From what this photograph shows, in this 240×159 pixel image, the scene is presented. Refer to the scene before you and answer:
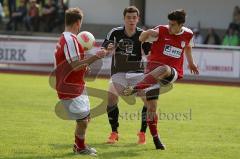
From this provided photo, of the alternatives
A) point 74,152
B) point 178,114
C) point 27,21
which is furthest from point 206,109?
point 27,21

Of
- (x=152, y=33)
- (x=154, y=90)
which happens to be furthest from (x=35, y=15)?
(x=152, y=33)

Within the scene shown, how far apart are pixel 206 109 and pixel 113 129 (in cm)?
525

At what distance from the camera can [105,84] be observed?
20.6 meters

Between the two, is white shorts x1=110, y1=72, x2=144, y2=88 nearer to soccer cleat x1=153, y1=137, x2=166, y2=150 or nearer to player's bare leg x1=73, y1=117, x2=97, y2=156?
soccer cleat x1=153, y1=137, x2=166, y2=150

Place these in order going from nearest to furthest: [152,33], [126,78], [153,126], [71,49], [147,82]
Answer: [71,49], [152,33], [153,126], [147,82], [126,78]

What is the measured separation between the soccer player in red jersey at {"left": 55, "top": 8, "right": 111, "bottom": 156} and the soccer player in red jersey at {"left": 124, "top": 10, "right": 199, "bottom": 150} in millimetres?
1119

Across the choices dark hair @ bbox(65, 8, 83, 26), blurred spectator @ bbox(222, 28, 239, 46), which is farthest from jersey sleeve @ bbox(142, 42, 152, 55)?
blurred spectator @ bbox(222, 28, 239, 46)

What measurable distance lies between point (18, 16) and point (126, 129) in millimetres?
21316

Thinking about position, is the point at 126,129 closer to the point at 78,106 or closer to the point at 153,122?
the point at 153,122

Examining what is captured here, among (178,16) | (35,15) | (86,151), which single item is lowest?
(35,15)

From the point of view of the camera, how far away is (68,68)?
884cm

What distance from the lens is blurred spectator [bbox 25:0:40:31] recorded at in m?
31.9

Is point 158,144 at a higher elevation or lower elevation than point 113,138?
higher

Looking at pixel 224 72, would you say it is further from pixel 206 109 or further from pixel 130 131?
pixel 130 131
